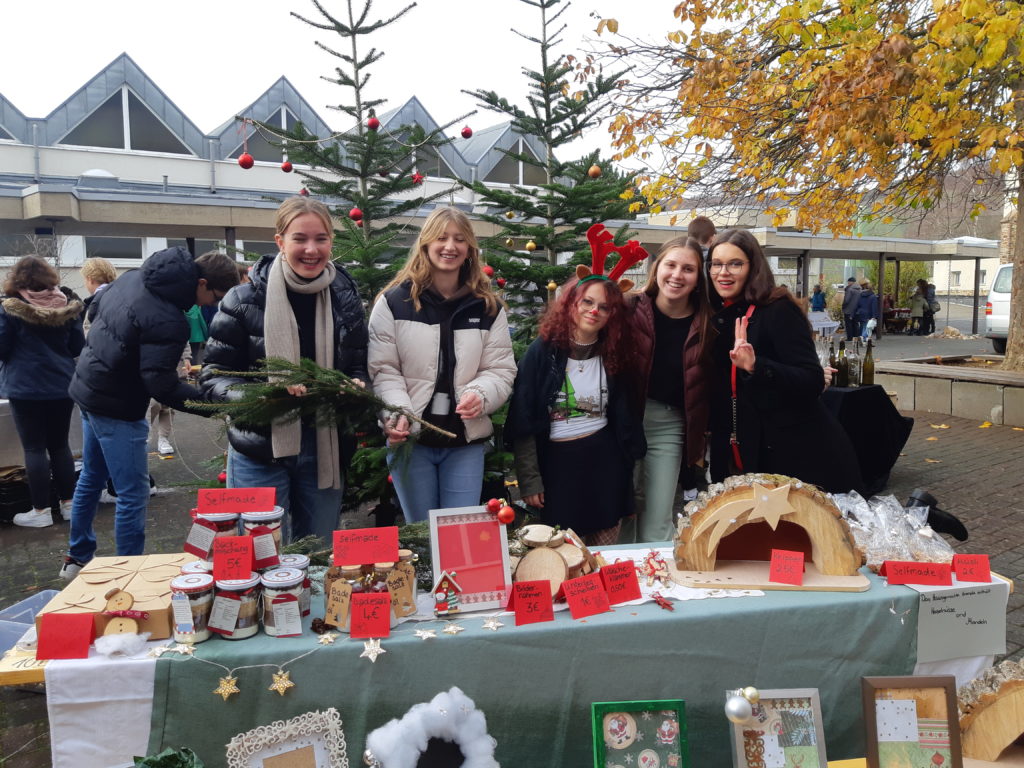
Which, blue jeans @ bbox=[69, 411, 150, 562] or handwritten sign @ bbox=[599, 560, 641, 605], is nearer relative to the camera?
handwritten sign @ bbox=[599, 560, 641, 605]

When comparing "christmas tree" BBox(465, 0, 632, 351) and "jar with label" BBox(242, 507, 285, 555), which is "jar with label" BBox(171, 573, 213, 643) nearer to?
"jar with label" BBox(242, 507, 285, 555)

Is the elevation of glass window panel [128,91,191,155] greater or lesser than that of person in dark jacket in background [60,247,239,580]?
greater

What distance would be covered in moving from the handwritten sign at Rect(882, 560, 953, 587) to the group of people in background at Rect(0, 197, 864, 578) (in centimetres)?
79

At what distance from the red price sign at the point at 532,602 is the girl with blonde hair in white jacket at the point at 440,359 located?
0.81 m

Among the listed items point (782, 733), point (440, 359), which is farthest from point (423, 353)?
point (782, 733)

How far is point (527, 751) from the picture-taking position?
6.32 feet

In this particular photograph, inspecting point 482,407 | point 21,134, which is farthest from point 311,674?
point 21,134

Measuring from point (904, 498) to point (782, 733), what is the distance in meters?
4.40

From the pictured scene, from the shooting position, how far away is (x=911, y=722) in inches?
69.2

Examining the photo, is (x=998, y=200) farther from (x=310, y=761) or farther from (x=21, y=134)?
(x=21, y=134)

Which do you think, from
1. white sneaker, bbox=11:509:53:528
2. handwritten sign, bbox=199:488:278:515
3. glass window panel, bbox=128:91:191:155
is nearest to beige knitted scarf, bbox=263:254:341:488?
handwritten sign, bbox=199:488:278:515

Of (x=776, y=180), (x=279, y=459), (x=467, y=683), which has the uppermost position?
(x=776, y=180)

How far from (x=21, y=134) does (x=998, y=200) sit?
2337cm

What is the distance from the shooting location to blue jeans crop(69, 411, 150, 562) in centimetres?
340
